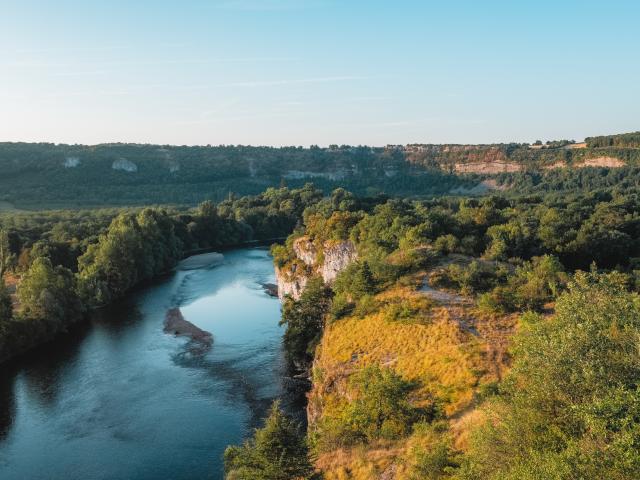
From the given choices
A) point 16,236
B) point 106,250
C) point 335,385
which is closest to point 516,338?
point 335,385

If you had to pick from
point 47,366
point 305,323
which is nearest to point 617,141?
point 305,323

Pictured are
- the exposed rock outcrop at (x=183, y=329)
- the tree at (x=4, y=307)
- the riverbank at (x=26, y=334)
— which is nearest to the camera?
the riverbank at (x=26, y=334)

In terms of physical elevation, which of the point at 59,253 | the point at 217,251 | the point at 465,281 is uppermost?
the point at 465,281

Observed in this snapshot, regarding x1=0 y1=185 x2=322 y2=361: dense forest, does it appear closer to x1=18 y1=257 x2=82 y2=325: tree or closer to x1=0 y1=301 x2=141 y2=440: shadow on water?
x1=18 y1=257 x2=82 y2=325: tree

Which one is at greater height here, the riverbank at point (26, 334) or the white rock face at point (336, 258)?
the white rock face at point (336, 258)

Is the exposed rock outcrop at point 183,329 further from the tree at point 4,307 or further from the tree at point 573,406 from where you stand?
the tree at point 573,406

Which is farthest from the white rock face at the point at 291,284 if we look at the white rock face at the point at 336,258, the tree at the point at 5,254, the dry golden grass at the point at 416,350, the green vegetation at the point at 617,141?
the green vegetation at the point at 617,141

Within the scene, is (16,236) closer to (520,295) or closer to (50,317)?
(50,317)
